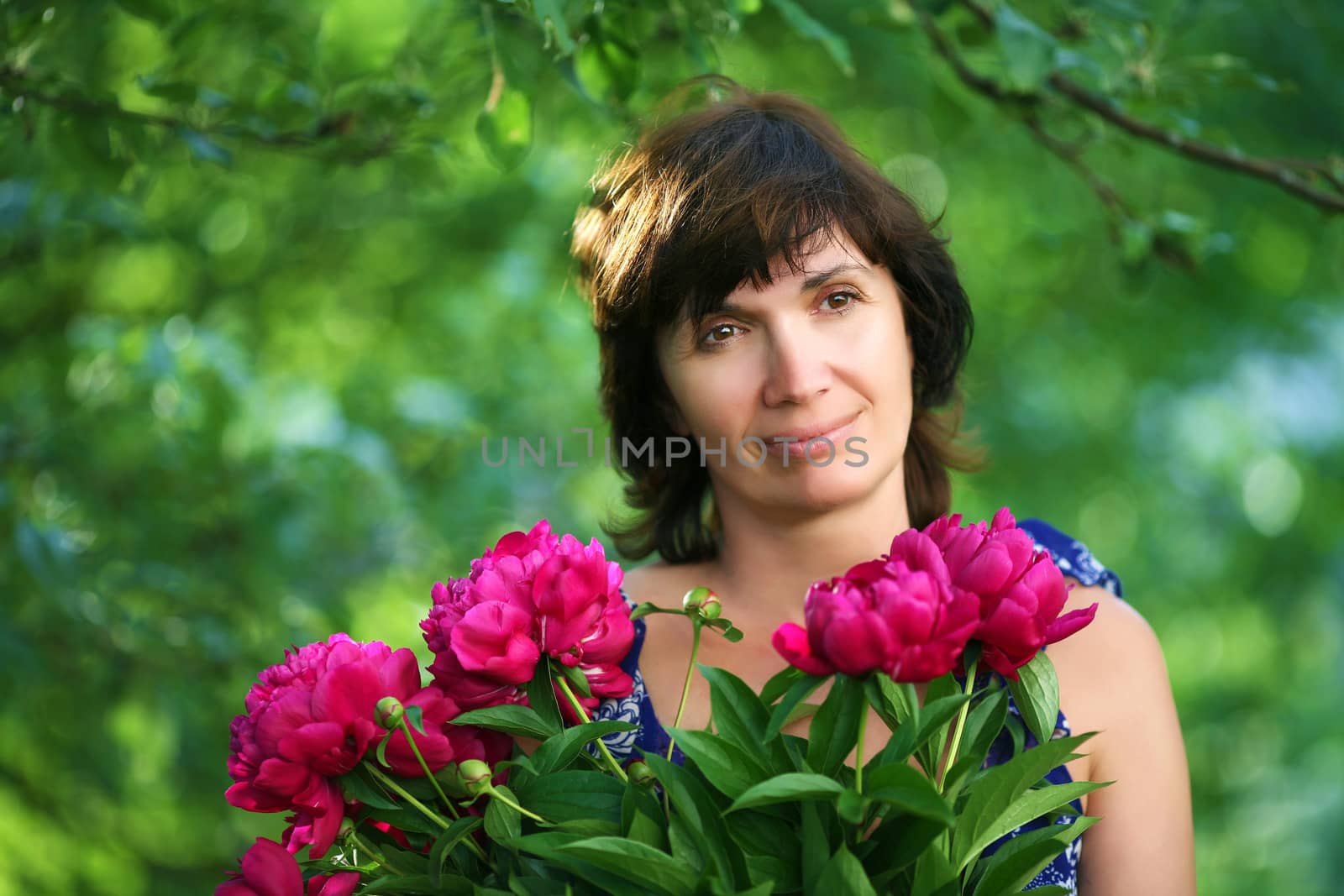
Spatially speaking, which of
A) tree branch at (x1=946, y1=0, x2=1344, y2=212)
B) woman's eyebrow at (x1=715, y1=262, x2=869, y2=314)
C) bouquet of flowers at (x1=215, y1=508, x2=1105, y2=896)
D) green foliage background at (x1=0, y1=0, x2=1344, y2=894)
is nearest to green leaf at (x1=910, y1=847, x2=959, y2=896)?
bouquet of flowers at (x1=215, y1=508, x2=1105, y2=896)

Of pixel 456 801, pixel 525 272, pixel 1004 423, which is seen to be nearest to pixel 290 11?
pixel 525 272

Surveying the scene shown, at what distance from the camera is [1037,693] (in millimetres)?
881

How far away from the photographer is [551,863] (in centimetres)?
86

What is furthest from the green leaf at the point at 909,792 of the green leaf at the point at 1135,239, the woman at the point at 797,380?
the green leaf at the point at 1135,239

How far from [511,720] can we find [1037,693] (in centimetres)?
36

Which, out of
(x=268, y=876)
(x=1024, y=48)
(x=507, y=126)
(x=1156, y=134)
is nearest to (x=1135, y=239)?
(x=1156, y=134)

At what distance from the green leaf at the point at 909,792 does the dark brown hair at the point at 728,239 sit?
1.85 feet

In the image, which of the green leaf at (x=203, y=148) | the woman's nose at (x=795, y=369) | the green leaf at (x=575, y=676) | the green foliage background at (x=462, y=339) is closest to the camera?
the green leaf at (x=575, y=676)

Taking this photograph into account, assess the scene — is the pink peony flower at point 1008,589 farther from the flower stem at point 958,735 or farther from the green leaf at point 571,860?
the green leaf at point 571,860

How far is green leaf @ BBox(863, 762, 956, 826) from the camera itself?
731 mm

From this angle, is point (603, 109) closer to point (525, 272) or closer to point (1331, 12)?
point (525, 272)

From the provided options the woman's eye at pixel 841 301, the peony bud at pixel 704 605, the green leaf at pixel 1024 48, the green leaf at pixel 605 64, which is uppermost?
the green leaf at pixel 1024 48

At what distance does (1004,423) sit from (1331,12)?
69.3 inches

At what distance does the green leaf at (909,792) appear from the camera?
0.73 metres
